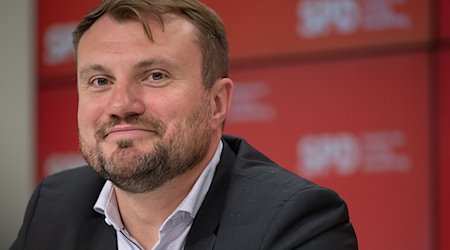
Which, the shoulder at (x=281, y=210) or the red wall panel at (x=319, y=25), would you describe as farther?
the red wall panel at (x=319, y=25)

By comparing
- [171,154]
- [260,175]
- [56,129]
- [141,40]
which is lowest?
[56,129]

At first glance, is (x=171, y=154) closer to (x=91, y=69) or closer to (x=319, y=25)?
(x=91, y=69)

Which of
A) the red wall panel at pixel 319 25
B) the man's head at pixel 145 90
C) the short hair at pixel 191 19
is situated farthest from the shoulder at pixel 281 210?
the red wall panel at pixel 319 25

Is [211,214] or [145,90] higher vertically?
[145,90]

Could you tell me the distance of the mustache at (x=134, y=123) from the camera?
1.62 m

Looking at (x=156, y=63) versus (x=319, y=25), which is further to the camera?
(x=319, y=25)

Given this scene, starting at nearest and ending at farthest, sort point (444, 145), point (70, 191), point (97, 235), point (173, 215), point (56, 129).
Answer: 1. point (173, 215)
2. point (97, 235)
3. point (70, 191)
4. point (444, 145)
5. point (56, 129)

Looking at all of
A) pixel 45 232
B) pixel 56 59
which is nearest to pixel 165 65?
pixel 45 232

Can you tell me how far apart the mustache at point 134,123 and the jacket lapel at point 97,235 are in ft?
0.85

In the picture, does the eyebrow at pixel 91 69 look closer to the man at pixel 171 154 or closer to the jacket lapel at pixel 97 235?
the man at pixel 171 154

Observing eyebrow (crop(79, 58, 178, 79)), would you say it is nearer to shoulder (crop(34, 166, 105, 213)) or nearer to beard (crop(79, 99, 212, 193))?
beard (crop(79, 99, 212, 193))

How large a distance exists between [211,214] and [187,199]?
6 centimetres

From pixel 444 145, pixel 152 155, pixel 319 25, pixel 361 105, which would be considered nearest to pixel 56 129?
pixel 319 25

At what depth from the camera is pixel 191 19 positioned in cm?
172
